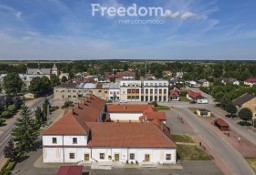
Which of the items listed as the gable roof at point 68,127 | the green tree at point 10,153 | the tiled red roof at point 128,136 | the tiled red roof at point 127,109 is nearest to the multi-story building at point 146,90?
the tiled red roof at point 127,109

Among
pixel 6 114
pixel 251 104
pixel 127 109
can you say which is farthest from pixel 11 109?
pixel 251 104

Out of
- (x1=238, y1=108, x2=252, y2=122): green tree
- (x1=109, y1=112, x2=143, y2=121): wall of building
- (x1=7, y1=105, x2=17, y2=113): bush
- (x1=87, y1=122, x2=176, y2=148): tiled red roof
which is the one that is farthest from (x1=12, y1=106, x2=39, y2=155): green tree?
(x1=238, y1=108, x2=252, y2=122): green tree

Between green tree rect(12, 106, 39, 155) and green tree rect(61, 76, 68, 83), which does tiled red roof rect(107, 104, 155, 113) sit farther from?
green tree rect(61, 76, 68, 83)

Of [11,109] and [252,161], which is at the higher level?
[11,109]

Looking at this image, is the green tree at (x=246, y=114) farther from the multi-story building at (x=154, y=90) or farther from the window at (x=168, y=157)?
the multi-story building at (x=154, y=90)

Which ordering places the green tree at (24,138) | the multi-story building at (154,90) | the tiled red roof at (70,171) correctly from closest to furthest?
the tiled red roof at (70,171) < the green tree at (24,138) < the multi-story building at (154,90)

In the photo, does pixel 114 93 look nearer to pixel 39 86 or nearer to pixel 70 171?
pixel 39 86
